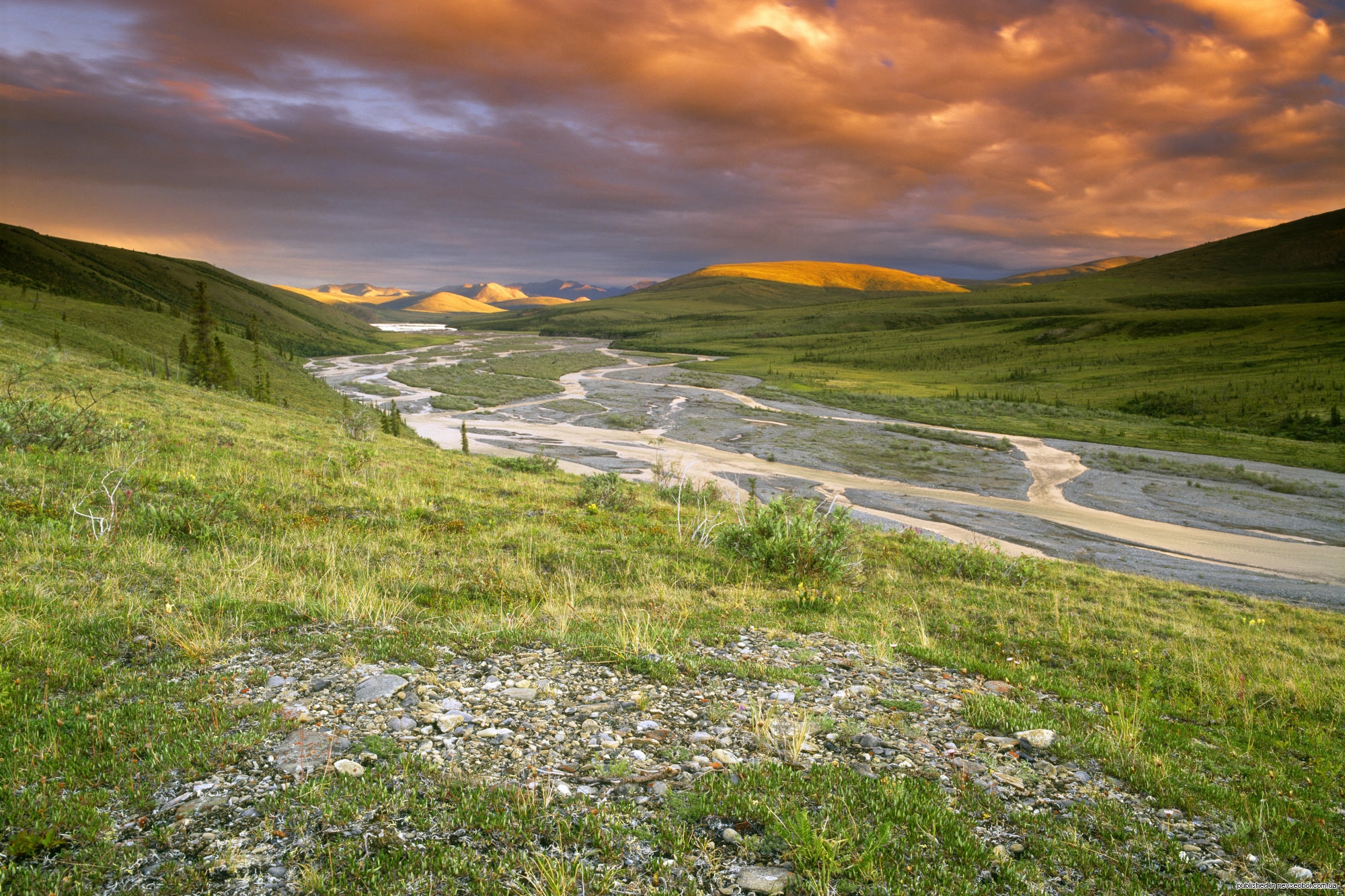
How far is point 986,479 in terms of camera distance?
37.1 metres

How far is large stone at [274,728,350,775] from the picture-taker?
3.99 meters

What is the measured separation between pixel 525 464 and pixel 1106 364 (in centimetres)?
8750

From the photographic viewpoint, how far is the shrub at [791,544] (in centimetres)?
1082

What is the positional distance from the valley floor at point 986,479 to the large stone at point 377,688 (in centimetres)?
1841

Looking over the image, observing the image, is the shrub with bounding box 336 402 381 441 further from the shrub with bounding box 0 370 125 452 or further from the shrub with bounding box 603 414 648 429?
the shrub with bounding box 603 414 648 429

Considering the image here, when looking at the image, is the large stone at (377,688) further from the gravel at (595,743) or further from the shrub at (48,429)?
the shrub at (48,429)

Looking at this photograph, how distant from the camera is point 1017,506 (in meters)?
31.7

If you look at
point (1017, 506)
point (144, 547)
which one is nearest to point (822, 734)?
point (144, 547)

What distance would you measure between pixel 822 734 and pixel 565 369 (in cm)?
9703

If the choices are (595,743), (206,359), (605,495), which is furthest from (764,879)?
(206,359)

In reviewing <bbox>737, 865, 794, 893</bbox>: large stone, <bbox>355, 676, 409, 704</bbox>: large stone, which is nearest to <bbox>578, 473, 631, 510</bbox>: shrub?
<bbox>355, 676, 409, 704</bbox>: large stone

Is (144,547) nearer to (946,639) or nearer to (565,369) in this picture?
(946,639)

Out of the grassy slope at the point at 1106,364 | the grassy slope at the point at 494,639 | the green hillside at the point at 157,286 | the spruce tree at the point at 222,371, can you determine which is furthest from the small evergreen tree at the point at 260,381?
the grassy slope at the point at 1106,364

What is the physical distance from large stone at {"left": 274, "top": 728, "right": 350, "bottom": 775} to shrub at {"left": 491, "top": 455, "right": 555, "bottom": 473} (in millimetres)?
17133
